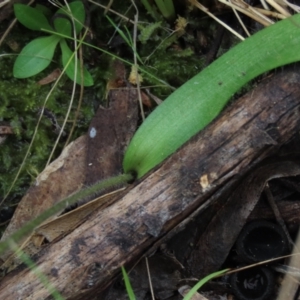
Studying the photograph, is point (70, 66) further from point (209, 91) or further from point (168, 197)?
point (168, 197)

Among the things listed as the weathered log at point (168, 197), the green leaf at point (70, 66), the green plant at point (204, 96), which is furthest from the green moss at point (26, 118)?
the weathered log at point (168, 197)

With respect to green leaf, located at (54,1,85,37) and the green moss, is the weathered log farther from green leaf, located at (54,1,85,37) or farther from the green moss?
green leaf, located at (54,1,85,37)

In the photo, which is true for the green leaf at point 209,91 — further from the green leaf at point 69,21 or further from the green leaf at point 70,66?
the green leaf at point 69,21

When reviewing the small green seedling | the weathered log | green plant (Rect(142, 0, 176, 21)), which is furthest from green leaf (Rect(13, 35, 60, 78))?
the weathered log

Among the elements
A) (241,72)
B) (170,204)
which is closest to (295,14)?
(241,72)

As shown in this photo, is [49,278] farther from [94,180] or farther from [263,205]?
[263,205]

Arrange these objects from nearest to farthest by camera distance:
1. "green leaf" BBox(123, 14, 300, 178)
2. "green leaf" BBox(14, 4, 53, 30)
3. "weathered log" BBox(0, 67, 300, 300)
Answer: "weathered log" BBox(0, 67, 300, 300), "green leaf" BBox(123, 14, 300, 178), "green leaf" BBox(14, 4, 53, 30)

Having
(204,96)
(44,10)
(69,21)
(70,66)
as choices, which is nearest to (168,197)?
(204,96)
